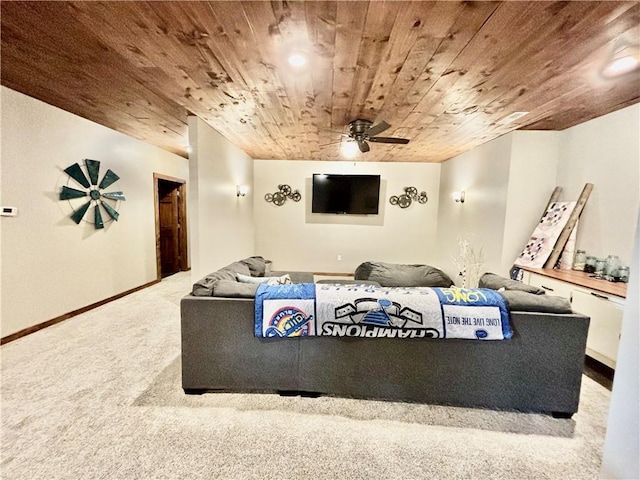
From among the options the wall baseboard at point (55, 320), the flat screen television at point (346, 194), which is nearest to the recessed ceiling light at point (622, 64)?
the flat screen television at point (346, 194)

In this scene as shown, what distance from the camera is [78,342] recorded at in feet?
9.14

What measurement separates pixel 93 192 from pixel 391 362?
423cm

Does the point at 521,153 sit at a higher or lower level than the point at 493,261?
higher

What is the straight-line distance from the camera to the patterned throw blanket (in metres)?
1.84

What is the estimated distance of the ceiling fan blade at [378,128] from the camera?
113 inches

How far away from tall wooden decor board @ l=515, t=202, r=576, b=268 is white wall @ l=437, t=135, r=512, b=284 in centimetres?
33

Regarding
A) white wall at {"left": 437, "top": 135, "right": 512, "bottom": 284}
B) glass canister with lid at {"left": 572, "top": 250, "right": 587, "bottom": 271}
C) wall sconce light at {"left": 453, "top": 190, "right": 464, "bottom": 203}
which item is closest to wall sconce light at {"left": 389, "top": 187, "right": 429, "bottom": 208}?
white wall at {"left": 437, "top": 135, "right": 512, "bottom": 284}

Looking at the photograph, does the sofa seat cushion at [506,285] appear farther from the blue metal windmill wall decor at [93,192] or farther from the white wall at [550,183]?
the blue metal windmill wall decor at [93,192]

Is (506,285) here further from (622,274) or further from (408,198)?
(408,198)

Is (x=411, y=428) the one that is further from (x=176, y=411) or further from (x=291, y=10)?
(x=291, y=10)

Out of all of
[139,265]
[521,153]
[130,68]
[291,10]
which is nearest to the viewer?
[291,10]

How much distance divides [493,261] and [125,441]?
437 centimetres

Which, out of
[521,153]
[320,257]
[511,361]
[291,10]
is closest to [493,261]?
[521,153]

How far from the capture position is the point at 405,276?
4098 millimetres
